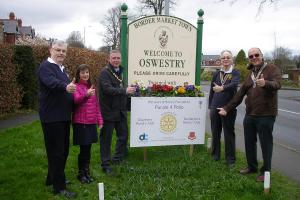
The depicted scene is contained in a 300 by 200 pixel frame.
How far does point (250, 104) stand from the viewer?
259 inches

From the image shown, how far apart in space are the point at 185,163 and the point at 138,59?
7.73ft

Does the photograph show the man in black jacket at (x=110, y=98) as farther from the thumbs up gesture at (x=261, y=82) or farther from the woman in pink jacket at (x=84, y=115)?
the thumbs up gesture at (x=261, y=82)

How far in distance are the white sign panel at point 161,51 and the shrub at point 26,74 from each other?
21.2ft

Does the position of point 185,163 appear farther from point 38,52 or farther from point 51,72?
point 38,52

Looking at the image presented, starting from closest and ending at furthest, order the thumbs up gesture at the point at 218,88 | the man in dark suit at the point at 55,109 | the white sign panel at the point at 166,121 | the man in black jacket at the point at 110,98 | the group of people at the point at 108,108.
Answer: the man in dark suit at the point at 55,109 → the group of people at the point at 108,108 → the man in black jacket at the point at 110,98 → the thumbs up gesture at the point at 218,88 → the white sign panel at the point at 166,121

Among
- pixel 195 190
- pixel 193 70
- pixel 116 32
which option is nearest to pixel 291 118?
pixel 193 70

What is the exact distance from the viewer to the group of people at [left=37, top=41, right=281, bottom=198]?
536cm

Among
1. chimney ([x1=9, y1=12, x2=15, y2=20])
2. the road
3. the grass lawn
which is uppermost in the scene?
chimney ([x1=9, y1=12, x2=15, y2=20])

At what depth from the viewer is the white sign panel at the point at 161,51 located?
8305mm

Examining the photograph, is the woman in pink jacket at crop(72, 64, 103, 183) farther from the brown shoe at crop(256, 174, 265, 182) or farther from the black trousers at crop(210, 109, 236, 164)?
the brown shoe at crop(256, 174, 265, 182)

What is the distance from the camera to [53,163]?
5516 millimetres

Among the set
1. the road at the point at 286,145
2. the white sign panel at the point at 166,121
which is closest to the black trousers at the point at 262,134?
the road at the point at 286,145

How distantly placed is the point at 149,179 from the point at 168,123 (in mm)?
1589

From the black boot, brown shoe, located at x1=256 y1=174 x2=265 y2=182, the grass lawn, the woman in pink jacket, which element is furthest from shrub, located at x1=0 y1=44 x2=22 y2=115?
brown shoe, located at x1=256 y1=174 x2=265 y2=182
